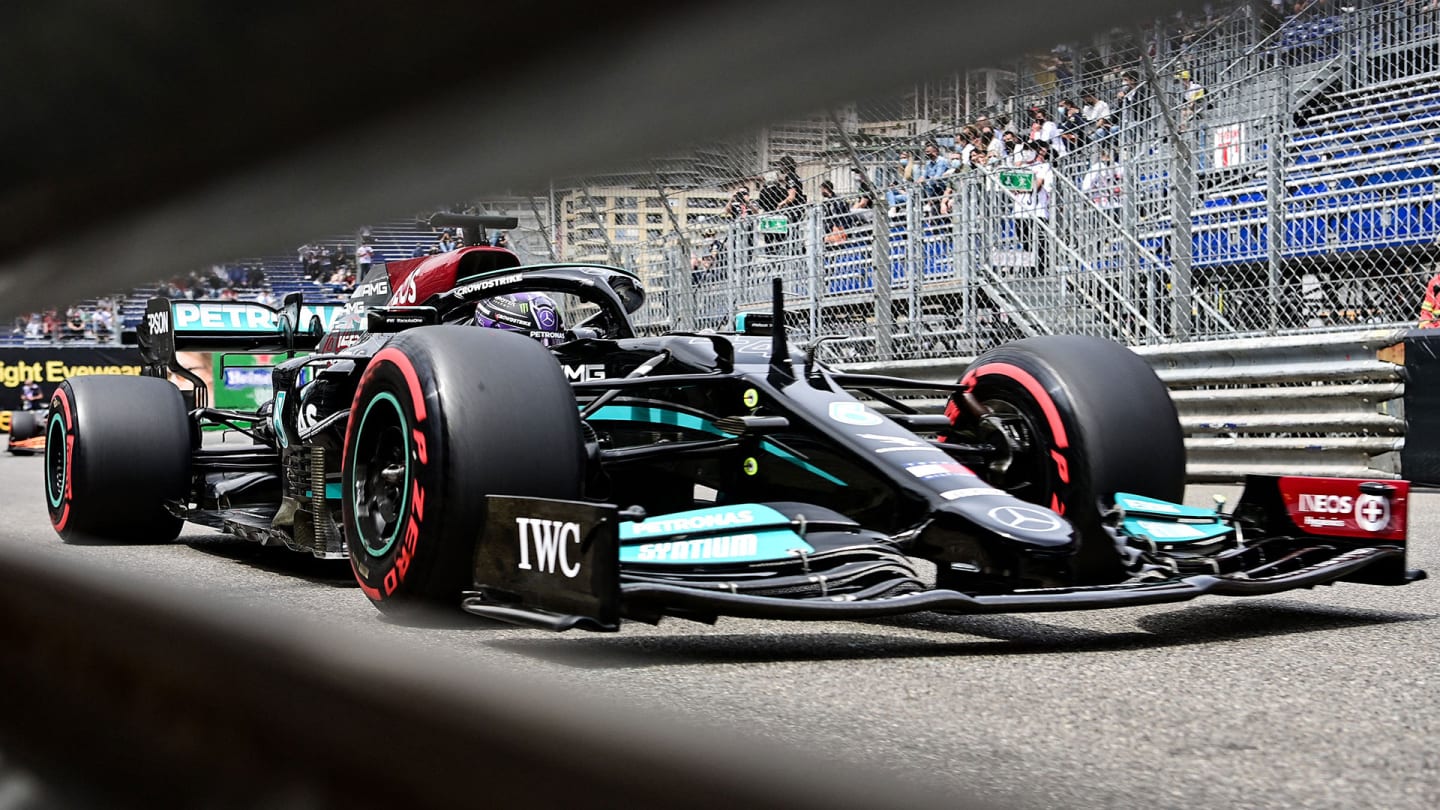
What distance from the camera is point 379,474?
3.97m

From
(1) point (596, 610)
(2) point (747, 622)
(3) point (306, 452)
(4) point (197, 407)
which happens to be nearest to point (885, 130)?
(1) point (596, 610)

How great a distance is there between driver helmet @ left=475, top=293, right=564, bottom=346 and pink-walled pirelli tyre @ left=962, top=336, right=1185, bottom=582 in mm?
1828

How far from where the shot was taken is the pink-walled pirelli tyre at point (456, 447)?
3.47 m

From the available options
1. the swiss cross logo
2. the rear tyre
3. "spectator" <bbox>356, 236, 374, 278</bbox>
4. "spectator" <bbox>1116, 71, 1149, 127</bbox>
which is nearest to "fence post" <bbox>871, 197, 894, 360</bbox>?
the swiss cross logo

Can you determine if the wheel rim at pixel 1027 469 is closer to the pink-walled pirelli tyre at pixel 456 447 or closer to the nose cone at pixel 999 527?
the nose cone at pixel 999 527

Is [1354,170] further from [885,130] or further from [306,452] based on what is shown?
[885,130]

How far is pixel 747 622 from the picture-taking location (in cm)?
404

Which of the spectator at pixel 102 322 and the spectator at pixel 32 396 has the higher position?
the spectator at pixel 102 322

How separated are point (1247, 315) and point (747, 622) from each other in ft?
18.8

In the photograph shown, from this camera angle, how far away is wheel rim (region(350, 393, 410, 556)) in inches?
152

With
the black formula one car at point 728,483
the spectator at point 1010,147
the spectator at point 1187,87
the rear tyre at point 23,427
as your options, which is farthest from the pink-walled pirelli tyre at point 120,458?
the rear tyre at point 23,427

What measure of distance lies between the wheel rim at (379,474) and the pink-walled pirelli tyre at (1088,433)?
5.86ft

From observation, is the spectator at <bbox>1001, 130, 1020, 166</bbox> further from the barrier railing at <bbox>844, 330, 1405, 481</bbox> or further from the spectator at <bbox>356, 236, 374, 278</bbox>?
the barrier railing at <bbox>844, 330, 1405, 481</bbox>

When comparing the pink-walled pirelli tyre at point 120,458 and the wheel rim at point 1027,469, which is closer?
the wheel rim at point 1027,469
